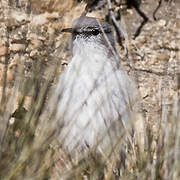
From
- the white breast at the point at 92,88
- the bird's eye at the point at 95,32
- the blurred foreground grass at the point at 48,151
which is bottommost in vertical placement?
the white breast at the point at 92,88

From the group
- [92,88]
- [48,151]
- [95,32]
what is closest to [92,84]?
[92,88]

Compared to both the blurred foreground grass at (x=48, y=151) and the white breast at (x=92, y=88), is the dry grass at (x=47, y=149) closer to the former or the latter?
the blurred foreground grass at (x=48, y=151)

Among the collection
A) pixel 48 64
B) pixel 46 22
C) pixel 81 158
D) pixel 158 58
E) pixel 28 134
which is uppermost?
pixel 48 64

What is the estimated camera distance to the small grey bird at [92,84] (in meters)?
1.97

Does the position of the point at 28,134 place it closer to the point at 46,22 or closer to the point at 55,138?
the point at 55,138

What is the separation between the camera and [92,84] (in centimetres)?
232

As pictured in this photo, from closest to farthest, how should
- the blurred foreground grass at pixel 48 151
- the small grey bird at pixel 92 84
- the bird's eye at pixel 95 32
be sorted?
1. the blurred foreground grass at pixel 48 151
2. the small grey bird at pixel 92 84
3. the bird's eye at pixel 95 32

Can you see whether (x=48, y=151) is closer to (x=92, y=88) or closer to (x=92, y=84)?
(x=92, y=88)

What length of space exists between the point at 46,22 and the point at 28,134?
7.30 ft

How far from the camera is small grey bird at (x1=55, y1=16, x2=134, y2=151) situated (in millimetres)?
1966

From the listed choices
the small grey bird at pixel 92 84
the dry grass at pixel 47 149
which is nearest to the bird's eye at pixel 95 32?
the small grey bird at pixel 92 84

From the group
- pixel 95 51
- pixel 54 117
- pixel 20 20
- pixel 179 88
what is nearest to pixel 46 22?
pixel 20 20

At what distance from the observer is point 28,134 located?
135 centimetres

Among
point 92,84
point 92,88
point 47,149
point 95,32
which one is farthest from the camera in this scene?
point 95,32
